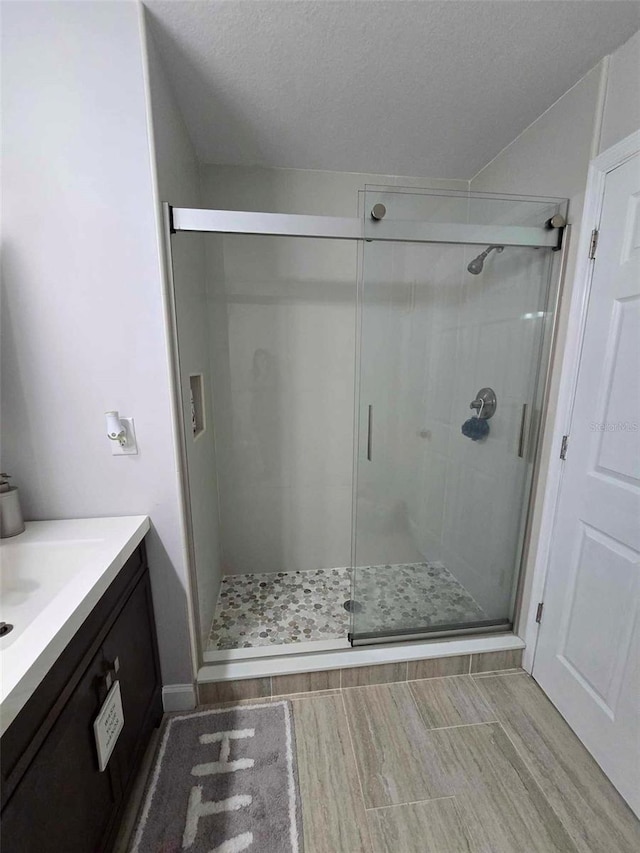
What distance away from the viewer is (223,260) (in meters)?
1.93

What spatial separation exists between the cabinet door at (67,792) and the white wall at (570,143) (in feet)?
5.63

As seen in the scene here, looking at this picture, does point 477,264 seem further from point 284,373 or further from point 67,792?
point 67,792

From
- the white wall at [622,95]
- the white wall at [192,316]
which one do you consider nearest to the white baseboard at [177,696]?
the white wall at [192,316]

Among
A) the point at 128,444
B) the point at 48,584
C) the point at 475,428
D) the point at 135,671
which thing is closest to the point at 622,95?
the point at 475,428

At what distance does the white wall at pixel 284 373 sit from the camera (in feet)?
6.33

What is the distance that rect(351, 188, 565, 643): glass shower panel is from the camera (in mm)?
1561

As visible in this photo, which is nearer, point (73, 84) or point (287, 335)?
point (73, 84)

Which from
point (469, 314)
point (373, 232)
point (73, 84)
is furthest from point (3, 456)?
point (469, 314)

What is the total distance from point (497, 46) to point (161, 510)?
6.42 feet

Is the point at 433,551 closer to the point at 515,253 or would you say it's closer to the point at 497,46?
the point at 515,253

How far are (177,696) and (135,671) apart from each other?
39 cm

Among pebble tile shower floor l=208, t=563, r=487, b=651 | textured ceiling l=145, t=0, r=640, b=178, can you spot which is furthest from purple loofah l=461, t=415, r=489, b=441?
textured ceiling l=145, t=0, r=640, b=178

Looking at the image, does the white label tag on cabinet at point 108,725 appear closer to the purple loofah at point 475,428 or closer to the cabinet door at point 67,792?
the cabinet door at point 67,792

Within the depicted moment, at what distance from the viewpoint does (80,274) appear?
1092 millimetres
